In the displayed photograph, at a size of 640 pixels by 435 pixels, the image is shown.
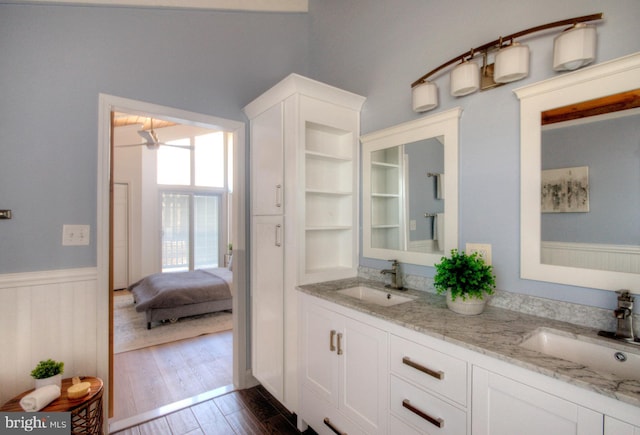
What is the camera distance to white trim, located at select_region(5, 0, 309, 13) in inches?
76.3

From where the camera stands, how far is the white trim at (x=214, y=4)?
6.36 feet

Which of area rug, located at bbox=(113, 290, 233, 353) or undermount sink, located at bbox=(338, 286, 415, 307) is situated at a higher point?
undermount sink, located at bbox=(338, 286, 415, 307)

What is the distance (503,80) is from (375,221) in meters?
1.16

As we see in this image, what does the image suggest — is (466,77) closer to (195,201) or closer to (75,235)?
(75,235)

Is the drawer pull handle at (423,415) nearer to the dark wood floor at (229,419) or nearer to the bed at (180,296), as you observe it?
the dark wood floor at (229,419)

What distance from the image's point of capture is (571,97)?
1.30 meters

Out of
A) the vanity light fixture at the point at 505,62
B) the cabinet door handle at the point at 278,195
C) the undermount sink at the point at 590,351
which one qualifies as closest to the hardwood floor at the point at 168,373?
the cabinet door handle at the point at 278,195

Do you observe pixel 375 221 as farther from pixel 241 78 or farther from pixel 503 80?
pixel 241 78

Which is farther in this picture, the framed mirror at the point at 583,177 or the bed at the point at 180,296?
the bed at the point at 180,296

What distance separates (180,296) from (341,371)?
9.63 ft

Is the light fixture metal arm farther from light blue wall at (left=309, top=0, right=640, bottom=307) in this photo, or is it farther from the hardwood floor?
the hardwood floor

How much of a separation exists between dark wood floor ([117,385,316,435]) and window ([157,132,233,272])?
4762mm

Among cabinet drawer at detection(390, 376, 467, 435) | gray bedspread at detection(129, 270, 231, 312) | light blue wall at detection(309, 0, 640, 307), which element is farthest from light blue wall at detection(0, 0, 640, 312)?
gray bedspread at detection(129, 270, 231, 312)

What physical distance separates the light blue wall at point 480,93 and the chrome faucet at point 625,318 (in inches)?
4.2
